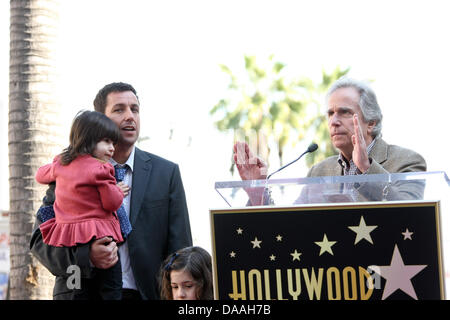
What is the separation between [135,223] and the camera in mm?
3795

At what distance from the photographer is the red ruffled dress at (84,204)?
3598mm

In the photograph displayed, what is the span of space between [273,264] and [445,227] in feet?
1.78

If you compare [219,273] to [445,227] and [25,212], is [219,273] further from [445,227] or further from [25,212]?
[25,212]

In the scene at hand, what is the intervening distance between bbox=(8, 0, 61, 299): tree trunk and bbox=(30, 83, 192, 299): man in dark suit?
3.34m

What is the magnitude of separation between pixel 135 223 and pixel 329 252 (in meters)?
1.73

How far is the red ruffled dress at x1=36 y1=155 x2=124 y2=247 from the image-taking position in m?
3.60

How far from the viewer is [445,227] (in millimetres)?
2227

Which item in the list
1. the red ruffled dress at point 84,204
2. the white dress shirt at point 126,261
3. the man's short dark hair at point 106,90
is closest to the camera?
the red ruffled dress at point 84,204

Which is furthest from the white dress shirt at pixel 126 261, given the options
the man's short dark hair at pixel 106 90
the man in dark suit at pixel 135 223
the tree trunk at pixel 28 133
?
the tree trunk at pixel 28 133

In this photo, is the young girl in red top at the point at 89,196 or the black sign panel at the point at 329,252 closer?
the black sign panel at the point at 329,252

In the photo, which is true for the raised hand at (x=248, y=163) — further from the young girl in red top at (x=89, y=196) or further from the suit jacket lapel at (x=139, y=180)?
the suit jacket lapel at (x=139, y=180)

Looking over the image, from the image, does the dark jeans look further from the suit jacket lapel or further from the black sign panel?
the black sign panel

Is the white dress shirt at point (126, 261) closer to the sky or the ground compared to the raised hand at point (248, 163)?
closer to the ground

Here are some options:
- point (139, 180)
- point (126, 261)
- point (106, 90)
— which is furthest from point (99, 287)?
point (106, 90)
